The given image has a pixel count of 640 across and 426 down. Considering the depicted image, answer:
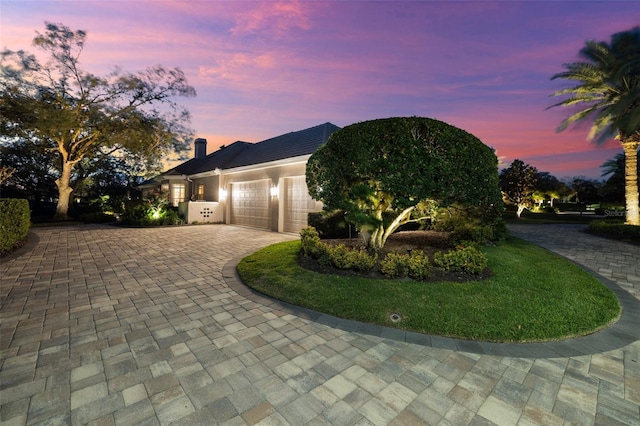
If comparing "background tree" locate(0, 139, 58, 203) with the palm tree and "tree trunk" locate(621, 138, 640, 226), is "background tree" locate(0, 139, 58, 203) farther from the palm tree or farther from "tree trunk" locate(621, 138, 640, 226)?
"tree trunk" locate(621, 138, 640, 226)

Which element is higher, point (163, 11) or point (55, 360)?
point (163, 11)

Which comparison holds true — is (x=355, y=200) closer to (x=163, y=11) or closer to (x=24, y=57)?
(x=163, y=11)

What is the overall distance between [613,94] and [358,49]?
1290cm

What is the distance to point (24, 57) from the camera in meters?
13.6

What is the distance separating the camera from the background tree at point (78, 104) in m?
13.5

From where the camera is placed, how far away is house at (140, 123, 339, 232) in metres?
11.2

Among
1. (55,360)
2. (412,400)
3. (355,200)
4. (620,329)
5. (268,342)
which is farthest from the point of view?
(355,200)

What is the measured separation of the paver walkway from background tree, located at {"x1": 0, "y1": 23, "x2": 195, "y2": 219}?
14.9 m

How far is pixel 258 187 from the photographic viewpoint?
44.4ft

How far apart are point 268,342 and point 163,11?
9198 mm

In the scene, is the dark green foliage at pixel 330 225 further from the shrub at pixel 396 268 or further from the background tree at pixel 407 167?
the shrub at pixel 396 268

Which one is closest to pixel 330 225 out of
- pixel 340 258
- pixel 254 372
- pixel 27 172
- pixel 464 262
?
pixel 340 258

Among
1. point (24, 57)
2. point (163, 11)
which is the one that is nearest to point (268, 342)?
point (163, 11)

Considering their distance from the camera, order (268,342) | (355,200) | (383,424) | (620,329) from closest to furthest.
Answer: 1. (383,424)
2. (268,342)
3. (620,329)
4. (355,200)
